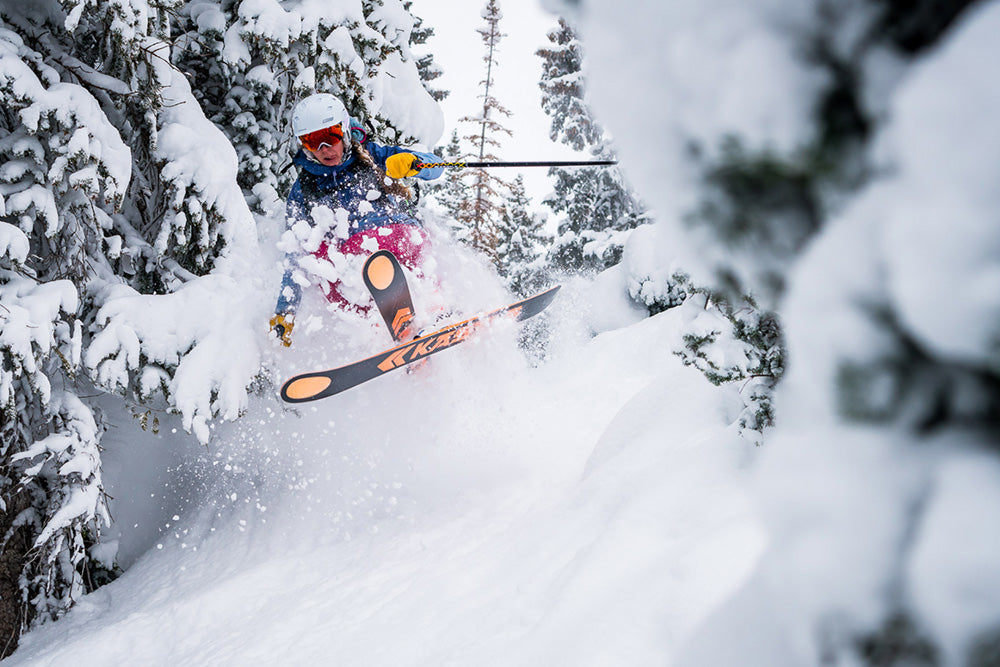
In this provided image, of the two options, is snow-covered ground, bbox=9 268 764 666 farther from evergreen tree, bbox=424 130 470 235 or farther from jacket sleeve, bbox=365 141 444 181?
evergreen tree, bbox=424 130 470 235

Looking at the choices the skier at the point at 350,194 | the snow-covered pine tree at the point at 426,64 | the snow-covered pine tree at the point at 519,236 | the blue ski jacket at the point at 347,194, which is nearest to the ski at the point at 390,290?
the skier at the point at 350,194

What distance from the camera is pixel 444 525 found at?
4164 millimetres

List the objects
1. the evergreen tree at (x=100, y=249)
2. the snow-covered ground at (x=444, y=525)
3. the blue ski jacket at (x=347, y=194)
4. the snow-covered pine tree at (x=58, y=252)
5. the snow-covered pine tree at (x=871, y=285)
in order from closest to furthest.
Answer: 1. the snow-covered pine tree at (x=871, y=285)
2. the snow-covered ground at (x=444, y=525)
3. the snow-covered pine tree at (x=58, y=252)
4. the evergreen tree at (x=100, y=249)
5. the blue ski jacket at (x=347, y=194)

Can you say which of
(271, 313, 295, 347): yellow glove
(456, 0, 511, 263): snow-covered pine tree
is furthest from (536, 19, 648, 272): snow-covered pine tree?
(271, 313, 295, 347): yellow glove

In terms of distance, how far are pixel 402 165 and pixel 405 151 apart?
128 millimetres

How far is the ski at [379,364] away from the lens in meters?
4.51

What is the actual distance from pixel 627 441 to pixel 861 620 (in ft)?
9.72

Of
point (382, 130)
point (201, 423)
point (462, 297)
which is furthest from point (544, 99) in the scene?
point (201, 423)

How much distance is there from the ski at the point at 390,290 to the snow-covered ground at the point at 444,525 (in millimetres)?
578

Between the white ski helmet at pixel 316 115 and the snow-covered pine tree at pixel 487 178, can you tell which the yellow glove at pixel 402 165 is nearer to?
the white ski helmet at pixel 316 115

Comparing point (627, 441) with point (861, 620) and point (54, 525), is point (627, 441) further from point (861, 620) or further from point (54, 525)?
point (54, 525)

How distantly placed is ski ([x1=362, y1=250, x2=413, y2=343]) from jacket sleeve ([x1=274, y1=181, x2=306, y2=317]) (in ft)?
2.15

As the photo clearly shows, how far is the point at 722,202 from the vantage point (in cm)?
76

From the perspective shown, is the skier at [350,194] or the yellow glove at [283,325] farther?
the skier at [350,194]
